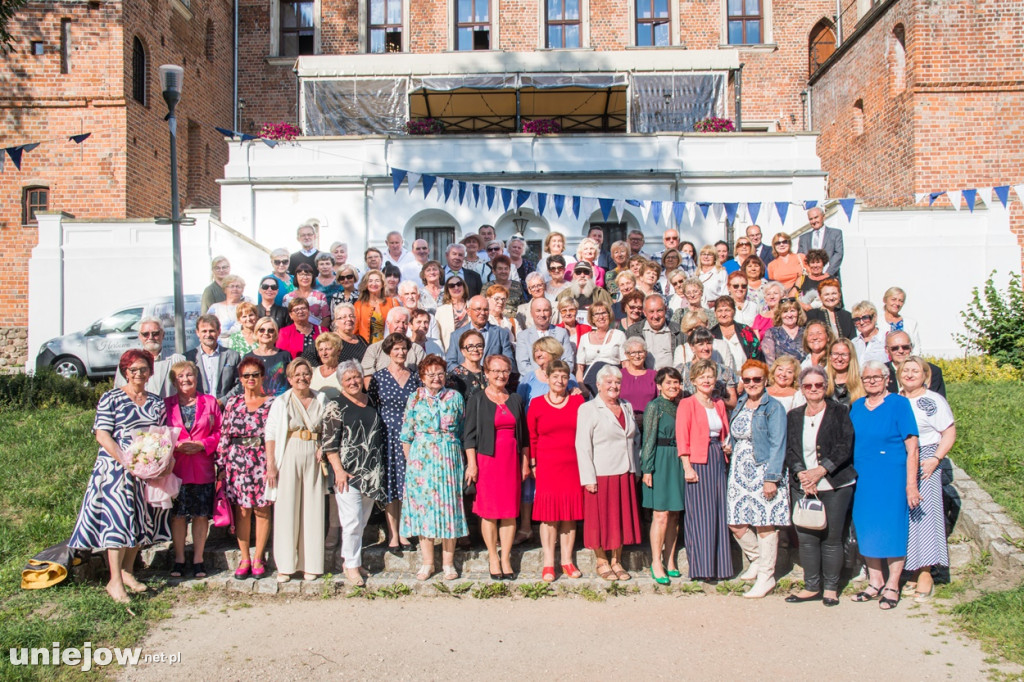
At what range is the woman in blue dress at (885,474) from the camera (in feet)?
19.2

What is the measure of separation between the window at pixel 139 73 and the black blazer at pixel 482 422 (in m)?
17.0

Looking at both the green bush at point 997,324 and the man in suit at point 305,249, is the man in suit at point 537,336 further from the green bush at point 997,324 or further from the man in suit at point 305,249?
the green bush at point 997,324

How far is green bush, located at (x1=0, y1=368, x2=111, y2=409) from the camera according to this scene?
10805 mm

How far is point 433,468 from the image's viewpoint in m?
6.18

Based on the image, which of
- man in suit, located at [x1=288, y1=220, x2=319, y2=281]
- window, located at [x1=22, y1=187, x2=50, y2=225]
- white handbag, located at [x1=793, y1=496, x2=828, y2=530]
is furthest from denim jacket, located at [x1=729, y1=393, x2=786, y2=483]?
window, located at [x1=22, y1=187, x2=50, y2=225]

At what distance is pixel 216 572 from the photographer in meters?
6.48

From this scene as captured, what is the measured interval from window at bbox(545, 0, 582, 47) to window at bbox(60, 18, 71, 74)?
12.5 meters

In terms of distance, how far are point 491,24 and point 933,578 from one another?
21.2 metres

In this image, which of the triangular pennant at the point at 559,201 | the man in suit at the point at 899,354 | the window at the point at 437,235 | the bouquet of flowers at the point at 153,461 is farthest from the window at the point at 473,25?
the bouquet of flowers at the point at 153,461

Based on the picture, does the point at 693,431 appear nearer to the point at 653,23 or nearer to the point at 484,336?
the point at 484,336

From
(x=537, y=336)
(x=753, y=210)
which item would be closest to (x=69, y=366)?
(x=537, y=336)

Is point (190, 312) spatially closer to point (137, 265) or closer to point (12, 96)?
point (137, 265)

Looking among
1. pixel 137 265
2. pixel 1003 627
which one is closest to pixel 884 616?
pixel 1003 627

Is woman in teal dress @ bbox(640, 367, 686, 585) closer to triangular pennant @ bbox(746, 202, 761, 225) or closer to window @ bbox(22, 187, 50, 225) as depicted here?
triangular pennant @ bbox(746, 202, 761, 225)
